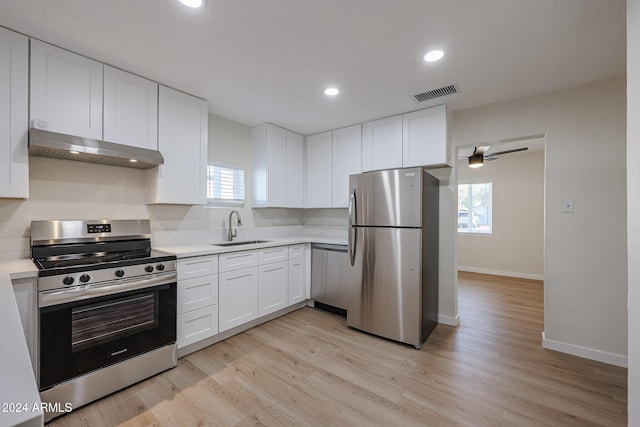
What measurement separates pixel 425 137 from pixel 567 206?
149 centimetres

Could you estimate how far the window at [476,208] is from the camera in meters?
5.96

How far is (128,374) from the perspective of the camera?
1994 millimetres

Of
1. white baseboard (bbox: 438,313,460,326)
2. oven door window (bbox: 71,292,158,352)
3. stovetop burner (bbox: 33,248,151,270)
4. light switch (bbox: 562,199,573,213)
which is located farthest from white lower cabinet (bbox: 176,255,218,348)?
light switch (bbox: 562,199,573,213)

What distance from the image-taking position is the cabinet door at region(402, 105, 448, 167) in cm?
295

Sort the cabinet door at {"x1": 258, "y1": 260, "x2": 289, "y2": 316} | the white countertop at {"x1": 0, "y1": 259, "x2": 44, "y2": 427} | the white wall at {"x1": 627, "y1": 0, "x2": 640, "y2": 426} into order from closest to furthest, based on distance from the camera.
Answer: the white countertop at {"x1": 0, "y1": 259, "x2": 44, "y2": 427} < the white wall at {"x1": 627, "y1": 0, "x2": 640, "y2": 426} < the cabinet door at {"x1": 258, "y1": 260, "x2": 289, "y2": 316}

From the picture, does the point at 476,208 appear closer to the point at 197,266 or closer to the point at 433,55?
the point at 433,55

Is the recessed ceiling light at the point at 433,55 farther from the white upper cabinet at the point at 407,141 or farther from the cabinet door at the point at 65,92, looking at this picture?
the cabinet door at the point at 65,92

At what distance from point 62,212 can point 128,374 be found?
1393mm

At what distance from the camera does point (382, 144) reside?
339 centimetres

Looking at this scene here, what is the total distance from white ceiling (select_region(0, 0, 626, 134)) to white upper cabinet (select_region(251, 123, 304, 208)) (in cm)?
91

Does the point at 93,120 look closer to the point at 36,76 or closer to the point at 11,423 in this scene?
the point at 36,76

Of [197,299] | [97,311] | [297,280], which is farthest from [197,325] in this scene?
[297,280]

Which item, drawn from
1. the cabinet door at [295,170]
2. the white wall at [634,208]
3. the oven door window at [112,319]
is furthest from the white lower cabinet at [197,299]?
the white wall at [634,208]

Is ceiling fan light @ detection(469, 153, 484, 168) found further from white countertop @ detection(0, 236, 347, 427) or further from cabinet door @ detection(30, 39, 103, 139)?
white countertop @ detection(0, 236, 347, 427)
